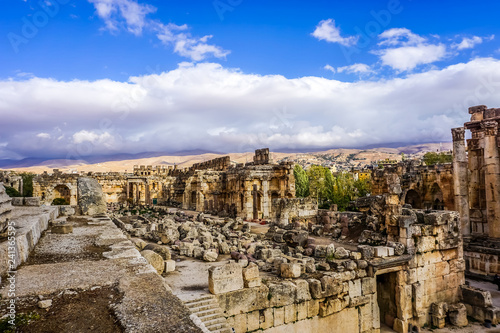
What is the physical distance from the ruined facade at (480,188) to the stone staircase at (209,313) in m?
14.4

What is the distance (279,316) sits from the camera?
22.8 feet

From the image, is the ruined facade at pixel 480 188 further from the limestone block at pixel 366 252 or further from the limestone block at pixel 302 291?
the limestone block at pixel 302 291

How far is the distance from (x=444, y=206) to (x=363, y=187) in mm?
12551

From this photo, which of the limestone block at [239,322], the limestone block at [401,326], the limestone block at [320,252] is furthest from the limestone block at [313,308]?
the limestone block at [401,326]

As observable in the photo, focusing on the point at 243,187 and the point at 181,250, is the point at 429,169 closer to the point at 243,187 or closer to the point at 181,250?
the point at 243,187

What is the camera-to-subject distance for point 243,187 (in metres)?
22.1

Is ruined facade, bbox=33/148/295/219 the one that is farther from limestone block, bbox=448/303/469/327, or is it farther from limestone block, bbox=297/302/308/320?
limestone block, bbox=297/302/308/320

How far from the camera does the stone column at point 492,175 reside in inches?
648

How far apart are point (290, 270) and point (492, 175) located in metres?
15.0

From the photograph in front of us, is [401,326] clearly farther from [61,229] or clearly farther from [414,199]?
[414,199]

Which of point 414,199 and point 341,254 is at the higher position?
point 341,254

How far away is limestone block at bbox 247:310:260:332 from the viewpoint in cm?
652

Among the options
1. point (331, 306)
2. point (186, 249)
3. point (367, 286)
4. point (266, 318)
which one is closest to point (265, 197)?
point (186, 249)

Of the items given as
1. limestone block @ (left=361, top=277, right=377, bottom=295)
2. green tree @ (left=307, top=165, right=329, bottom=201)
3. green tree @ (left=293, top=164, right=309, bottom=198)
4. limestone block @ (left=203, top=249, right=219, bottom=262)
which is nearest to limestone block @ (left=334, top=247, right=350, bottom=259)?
limestone block @ (left=361, top=277, right=377, bottom=295)
